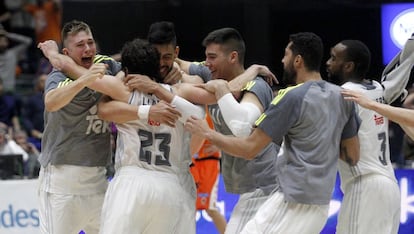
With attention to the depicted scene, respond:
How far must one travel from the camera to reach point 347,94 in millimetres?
6586

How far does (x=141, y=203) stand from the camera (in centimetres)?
677

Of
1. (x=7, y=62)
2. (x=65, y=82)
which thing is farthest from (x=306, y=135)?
(x=7, y=62)

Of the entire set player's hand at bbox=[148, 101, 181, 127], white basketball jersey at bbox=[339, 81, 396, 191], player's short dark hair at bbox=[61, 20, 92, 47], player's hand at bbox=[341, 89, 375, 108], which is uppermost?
player's short dark hair at bbox=[61, 20, 92, 47]

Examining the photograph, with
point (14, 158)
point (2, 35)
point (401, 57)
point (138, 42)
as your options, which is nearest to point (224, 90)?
point (138, 42)

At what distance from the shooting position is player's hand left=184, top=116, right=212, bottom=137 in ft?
21.7

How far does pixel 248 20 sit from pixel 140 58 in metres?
9.12

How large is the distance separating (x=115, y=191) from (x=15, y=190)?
364 cm

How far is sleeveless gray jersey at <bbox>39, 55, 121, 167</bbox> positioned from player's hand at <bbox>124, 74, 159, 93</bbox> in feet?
2.05

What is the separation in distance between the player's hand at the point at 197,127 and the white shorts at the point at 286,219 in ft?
2.17

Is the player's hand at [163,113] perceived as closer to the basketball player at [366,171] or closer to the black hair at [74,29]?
the black hair at [74,29]

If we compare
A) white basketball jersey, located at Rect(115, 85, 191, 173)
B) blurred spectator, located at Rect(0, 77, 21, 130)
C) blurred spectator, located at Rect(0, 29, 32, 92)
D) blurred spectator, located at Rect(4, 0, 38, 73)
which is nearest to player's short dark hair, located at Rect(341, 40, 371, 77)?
white basketball jersey, located at Rect(115, 85, 191, 173)

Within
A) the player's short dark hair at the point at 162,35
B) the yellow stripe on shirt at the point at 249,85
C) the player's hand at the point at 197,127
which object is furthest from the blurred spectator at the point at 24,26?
the player's hand at the point at 197,127

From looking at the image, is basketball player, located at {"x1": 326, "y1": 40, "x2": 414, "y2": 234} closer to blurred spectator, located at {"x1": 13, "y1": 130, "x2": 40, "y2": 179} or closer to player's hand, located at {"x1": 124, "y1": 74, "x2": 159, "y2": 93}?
player's hand, located at {"x1": 124, "y1": 74, "x2": 159, "y2": 93}

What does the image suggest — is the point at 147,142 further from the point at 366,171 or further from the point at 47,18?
the point at 47,18
